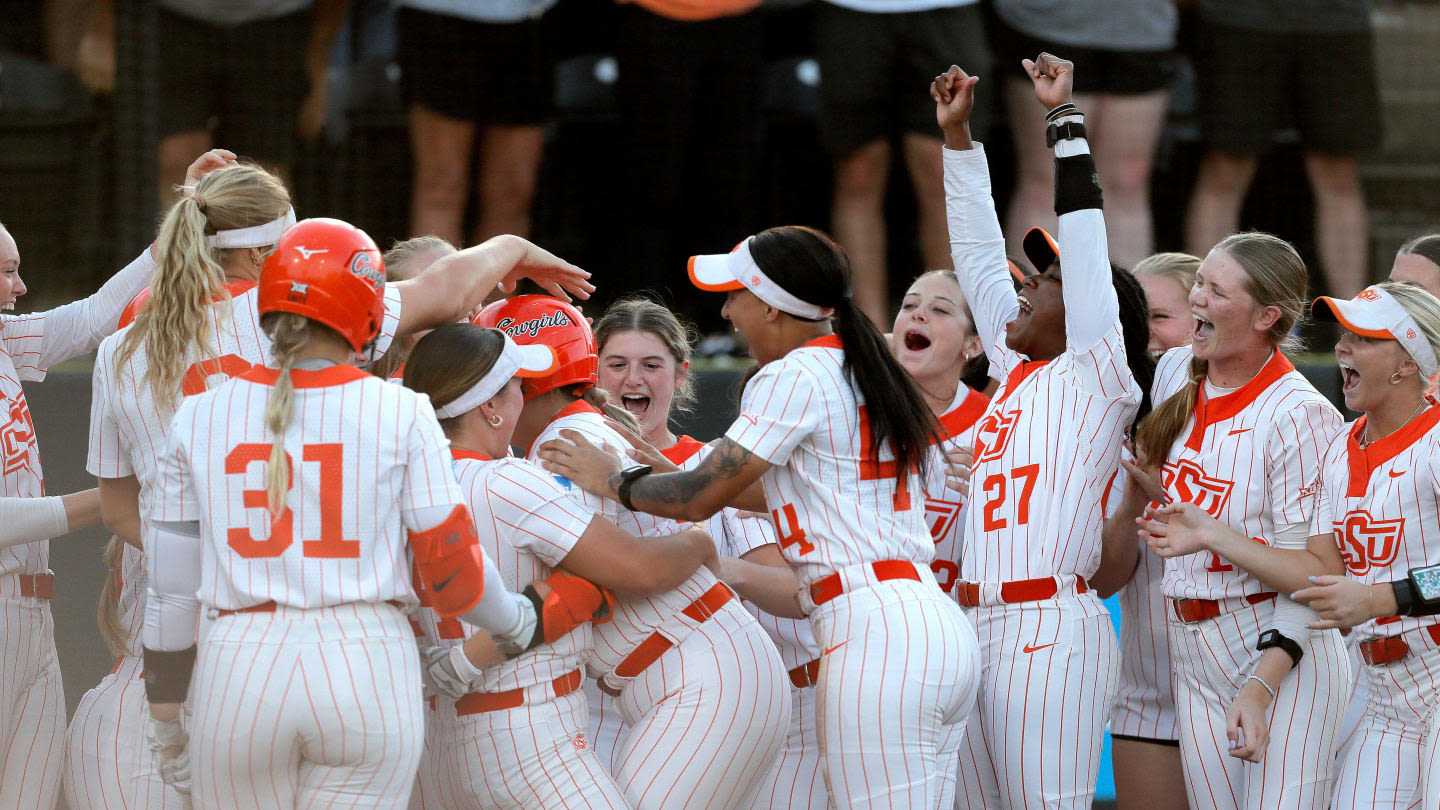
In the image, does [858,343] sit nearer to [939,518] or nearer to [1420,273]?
[939,518]

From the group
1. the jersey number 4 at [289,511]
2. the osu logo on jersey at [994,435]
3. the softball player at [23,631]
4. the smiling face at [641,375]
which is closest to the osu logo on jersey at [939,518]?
the osu logo on jersey at [994,435]

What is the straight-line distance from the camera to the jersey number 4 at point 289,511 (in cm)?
229

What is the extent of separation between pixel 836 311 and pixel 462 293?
2.51 ft

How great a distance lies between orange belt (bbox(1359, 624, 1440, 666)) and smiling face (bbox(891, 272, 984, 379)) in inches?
48.8

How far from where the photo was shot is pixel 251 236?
2842 millimetres

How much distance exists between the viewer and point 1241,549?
3076 millimetres

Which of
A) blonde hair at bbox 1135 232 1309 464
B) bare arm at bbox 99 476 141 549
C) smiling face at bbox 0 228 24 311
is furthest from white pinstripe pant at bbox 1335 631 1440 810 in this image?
smiling face at bbox 0 228 24 311

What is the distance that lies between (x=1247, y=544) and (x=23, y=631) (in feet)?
8.53

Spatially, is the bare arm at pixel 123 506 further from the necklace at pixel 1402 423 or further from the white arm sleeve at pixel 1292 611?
the necklace at pixel 1402 423

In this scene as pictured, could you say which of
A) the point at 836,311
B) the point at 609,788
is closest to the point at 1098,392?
the point at 836,311

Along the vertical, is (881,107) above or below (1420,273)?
above

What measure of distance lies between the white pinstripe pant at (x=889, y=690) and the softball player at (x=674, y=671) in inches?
7.8

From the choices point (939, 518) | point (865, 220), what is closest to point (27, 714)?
point (939, 518)

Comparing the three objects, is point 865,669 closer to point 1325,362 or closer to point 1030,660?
point 1030,660
